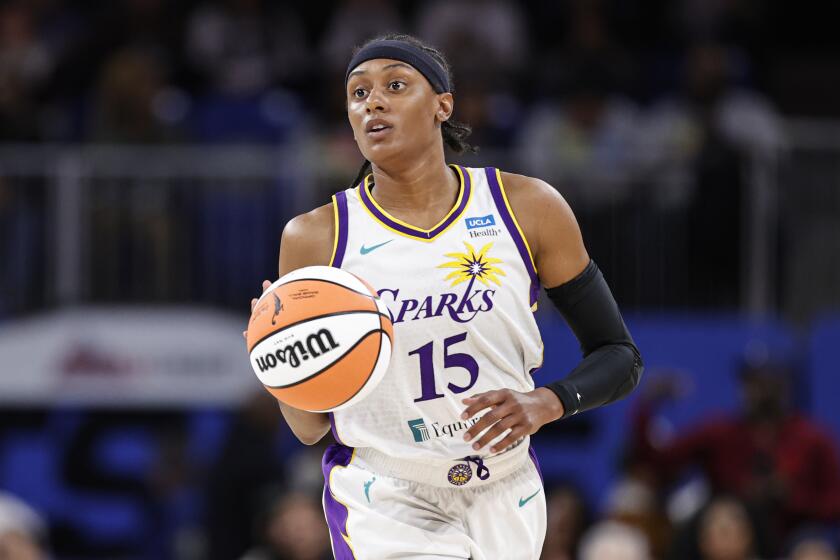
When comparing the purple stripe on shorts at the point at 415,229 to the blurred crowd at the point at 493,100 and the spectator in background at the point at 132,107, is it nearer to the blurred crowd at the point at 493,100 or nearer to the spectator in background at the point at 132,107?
the blurred crowd at the point at 493,100

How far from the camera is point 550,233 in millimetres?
5582

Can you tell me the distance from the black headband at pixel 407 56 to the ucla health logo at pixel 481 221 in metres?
0.55

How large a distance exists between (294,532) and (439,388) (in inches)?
201

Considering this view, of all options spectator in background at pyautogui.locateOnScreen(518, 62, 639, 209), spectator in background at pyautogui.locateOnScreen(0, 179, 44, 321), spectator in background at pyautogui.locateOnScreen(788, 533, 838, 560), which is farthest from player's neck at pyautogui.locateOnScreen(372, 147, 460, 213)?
spectator in background at pyautogui.locateOnScreen(0, 179, 44, 321)

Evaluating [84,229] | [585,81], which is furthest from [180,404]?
[585,81]

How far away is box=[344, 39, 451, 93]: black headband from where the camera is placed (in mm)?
5590

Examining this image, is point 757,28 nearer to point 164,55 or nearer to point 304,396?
point 164,55

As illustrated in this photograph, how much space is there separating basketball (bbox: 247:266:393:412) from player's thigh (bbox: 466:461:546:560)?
715 millimetres

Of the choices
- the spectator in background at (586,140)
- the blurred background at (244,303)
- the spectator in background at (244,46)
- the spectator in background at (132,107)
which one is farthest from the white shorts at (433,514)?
the spectator in background at (244,46)

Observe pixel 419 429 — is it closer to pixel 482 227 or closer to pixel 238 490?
pixel 482 227

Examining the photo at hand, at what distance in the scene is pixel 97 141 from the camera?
42.3 ft

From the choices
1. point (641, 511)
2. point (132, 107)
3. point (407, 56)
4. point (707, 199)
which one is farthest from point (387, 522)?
point (132, 107)

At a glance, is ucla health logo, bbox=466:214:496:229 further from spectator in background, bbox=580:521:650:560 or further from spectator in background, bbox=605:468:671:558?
spectator in background, bbox=605:468:671:558

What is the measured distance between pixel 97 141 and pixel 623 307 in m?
4.92
